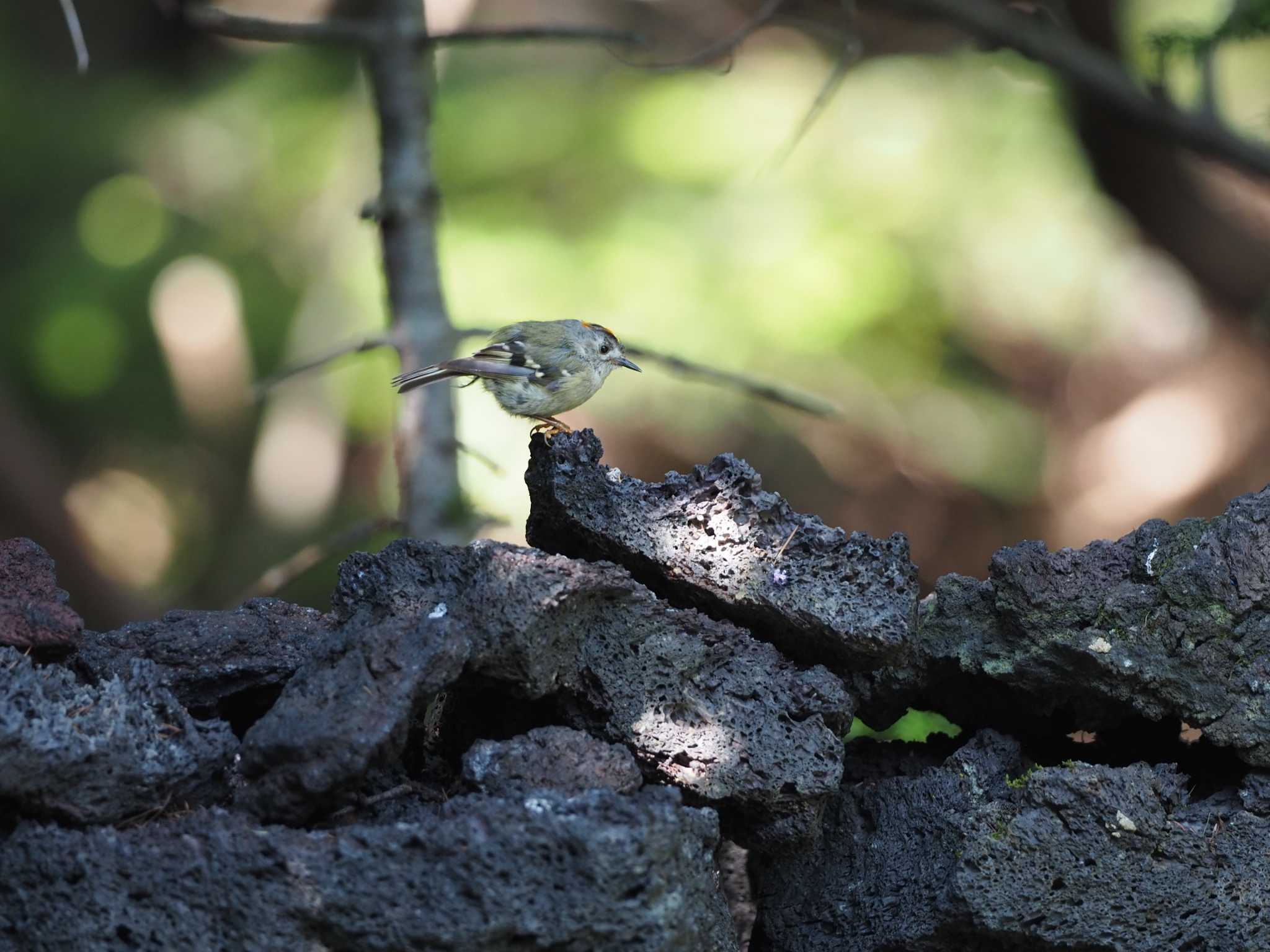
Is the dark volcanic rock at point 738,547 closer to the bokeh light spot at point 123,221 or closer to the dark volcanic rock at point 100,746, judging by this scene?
the dark volcanic rock at point 100,746

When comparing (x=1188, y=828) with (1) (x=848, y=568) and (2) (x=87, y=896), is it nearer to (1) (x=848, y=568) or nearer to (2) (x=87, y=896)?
(1) (x=848, y=568)

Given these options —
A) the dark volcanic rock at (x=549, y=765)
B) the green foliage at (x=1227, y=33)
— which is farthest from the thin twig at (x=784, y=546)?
the green foliage at (x=1227, y=33)

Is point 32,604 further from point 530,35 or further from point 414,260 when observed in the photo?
point 530,35

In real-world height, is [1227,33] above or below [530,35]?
above

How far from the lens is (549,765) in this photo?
2875 millimetres

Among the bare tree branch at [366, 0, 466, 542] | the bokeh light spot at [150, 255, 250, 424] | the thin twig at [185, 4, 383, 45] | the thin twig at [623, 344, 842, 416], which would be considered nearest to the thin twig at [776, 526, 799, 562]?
the thin twig at [623, 344, 842, 416]

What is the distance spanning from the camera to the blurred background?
9172 millimetres

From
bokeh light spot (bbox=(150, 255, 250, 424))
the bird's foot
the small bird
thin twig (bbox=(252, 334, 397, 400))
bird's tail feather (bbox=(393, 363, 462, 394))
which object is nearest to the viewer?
the bird's foot

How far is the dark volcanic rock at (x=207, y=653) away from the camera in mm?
3250

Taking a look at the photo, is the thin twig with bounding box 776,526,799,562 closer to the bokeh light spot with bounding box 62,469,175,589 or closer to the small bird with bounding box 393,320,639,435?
the small bird with bounding box 393,320,639,435

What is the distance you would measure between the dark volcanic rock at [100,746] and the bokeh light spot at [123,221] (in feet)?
26.5

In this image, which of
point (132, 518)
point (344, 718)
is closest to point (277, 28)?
point (344, 718)

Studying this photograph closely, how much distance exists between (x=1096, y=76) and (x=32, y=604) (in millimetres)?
5701

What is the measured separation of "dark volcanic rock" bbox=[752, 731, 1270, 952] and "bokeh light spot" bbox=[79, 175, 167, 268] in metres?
8.65
